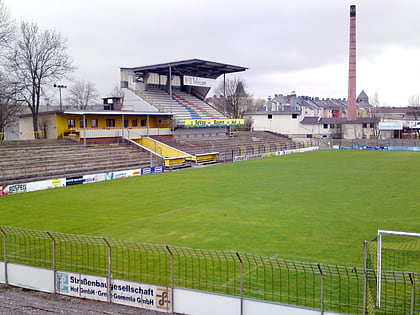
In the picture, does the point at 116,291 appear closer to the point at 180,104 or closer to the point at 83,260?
the point at 83,260

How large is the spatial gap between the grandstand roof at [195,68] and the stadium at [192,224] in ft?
7.52

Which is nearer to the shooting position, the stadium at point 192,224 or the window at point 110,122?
the stadium at point 192,224

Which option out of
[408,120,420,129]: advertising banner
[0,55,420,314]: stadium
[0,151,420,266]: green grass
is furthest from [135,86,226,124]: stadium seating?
[408,120,420,129]: advertising banner

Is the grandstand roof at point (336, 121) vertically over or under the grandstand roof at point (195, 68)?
under

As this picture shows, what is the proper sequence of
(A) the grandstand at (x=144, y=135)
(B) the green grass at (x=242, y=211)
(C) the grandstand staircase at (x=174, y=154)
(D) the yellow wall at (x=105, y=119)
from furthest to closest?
1. (C) the grandstand staircase at (x=174, y=154)
2. (D) the yellow wall at (x=105, y=119)
3. (A) the grandstand at (x=144, y=135)
4. (B) the green grass at (x=242, y=211)

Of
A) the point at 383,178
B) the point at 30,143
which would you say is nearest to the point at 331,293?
the point at 383,178

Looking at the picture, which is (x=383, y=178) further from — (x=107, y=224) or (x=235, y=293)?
(x=235, y=293)

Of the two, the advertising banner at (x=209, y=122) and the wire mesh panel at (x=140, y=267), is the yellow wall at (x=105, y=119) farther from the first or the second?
the wire mesh panel at (x=140, y=267)

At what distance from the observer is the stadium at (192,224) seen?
33.2 feet

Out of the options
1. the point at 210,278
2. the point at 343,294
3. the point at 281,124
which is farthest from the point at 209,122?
the point at 343,294

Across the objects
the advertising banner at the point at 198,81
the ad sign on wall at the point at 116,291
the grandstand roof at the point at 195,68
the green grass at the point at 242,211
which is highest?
the grandstand roof at the point at 195,68

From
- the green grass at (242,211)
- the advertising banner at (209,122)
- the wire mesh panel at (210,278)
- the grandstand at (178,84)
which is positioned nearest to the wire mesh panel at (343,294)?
the green grass at (242,211)

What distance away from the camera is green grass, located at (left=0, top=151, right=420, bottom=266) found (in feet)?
50.8

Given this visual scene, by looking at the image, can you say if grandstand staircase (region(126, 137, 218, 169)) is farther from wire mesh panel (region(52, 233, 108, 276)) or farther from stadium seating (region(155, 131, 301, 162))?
wire mesh panel (region(52, 233, 108, 276))
